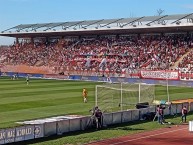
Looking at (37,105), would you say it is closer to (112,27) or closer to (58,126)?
(58,126)

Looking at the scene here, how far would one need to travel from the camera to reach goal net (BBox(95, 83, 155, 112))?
113 ft

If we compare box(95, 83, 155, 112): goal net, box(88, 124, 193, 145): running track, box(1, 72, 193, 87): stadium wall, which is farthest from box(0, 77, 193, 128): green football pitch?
box(1, 72, 193, 87): stadium wall

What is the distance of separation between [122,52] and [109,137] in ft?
191

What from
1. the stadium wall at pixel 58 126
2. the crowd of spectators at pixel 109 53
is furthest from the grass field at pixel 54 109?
the crowd of spectators at pixel 109 53

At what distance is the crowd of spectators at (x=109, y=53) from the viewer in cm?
7609

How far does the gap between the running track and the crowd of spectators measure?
1753 inches

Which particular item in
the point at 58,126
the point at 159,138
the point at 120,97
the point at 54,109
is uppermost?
the point at 120,97

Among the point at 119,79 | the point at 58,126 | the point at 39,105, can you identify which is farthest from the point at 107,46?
the point at 58,126

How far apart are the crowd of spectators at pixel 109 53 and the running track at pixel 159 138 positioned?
44527 millimetres

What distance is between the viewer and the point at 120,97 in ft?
123

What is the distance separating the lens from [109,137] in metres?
25.4

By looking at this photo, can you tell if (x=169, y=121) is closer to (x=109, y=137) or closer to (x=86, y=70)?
(x=109, y=137)

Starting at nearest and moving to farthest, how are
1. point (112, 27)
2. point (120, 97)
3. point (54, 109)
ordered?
point (54, 109) < point (120, 97) < point (112, 27)

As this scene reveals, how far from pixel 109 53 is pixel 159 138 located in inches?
2356
